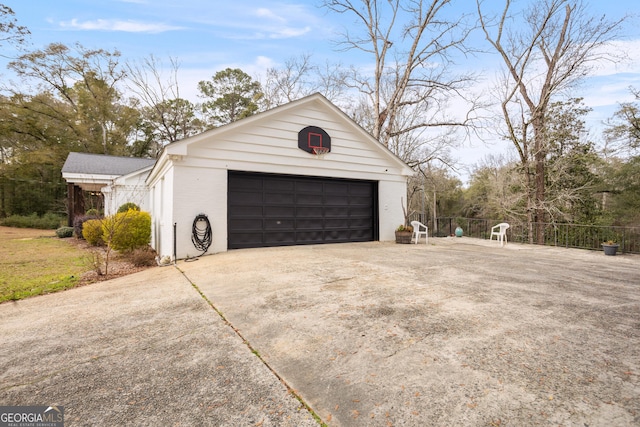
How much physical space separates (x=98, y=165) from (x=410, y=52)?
677 inches

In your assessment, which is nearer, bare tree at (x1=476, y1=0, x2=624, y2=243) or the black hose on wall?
the black hose on wall

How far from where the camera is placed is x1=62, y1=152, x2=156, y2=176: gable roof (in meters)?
13.7

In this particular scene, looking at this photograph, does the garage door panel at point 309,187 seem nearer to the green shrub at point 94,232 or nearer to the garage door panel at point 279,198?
the garage door panel at point 279,198

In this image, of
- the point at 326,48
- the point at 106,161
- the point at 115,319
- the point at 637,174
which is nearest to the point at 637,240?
the point at 637,174

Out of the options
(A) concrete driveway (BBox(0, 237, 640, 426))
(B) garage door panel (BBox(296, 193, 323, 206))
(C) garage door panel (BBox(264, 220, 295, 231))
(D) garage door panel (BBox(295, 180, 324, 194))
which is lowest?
(A) concrete driveway (BBox(0, 237, 640, 426))

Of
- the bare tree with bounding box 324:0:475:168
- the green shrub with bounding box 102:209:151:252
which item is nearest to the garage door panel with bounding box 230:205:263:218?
the green shrub with bounding box 102:209:151:252

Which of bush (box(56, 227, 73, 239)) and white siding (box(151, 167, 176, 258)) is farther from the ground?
white siding (box(151, 167, 176, 258))

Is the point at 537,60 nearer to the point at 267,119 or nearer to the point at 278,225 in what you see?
the point at 267,119

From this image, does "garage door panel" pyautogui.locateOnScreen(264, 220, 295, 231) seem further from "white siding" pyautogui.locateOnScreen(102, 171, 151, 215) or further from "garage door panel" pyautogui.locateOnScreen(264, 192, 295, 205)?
"white siding" pyautogui.locateOnScreen(102, 171, 151, 215)

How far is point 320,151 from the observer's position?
9156 mm

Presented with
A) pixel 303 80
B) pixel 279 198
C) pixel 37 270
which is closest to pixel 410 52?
pixel 303 80

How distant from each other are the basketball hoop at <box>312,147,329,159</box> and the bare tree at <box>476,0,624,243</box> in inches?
394

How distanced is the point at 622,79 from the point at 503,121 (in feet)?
16.4

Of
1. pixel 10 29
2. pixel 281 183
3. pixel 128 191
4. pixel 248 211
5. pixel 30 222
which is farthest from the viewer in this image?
pixel 30 222
